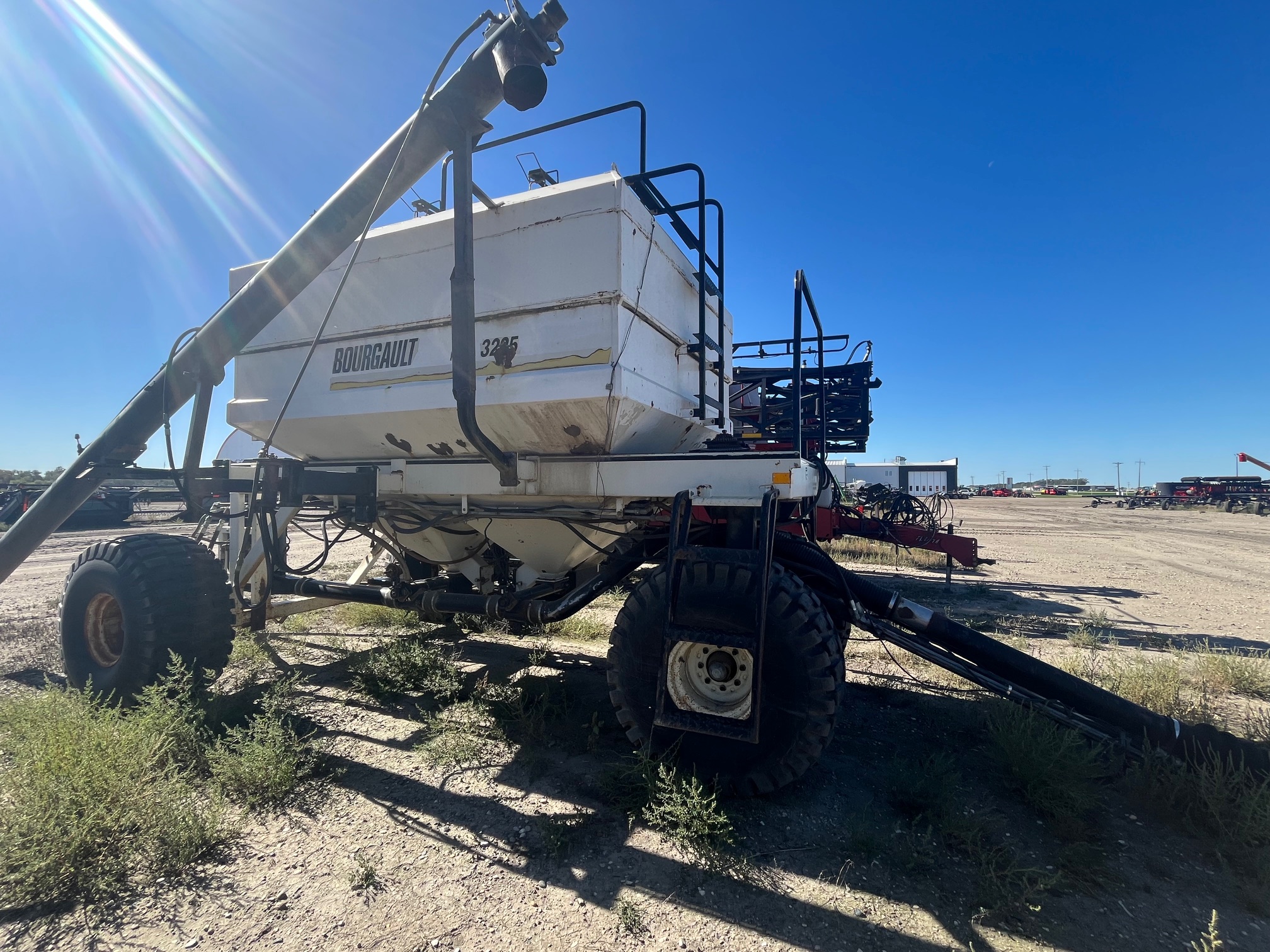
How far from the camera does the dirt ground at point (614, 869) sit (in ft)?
6.98

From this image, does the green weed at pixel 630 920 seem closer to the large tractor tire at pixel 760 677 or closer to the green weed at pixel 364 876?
the large tractor tire at pixel 760 677

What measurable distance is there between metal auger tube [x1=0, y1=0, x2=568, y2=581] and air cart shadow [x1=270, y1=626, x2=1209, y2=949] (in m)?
2.91

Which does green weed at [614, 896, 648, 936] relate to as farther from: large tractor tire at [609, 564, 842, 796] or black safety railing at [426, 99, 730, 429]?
black safety railing at [426, 99, 730, 429]

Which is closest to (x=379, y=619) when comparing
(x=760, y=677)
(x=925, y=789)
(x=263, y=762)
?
(x=263, y=762)

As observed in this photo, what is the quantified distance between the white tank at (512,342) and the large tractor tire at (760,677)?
118cm

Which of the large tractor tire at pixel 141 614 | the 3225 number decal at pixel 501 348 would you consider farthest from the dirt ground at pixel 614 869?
the 3225 number decal at pixel 501 348

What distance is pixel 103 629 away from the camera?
433 centimetres

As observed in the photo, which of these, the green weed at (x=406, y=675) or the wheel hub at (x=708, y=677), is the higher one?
the wheel hub at (x=708, y=677)

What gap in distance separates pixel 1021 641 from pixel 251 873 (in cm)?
673

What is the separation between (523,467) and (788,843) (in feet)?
8.40

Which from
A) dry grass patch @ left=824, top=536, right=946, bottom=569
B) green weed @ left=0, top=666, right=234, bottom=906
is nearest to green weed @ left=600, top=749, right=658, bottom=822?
green weed @ left=0, top=666, right=234, bottom=906

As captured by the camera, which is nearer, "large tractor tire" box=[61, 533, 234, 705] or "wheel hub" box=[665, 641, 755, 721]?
"wheel hub" box=[665, 641, 755, 721]

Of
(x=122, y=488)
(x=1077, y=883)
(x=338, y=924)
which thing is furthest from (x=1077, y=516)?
(x=122, y=488)

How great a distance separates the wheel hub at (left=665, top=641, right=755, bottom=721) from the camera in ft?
9.89
